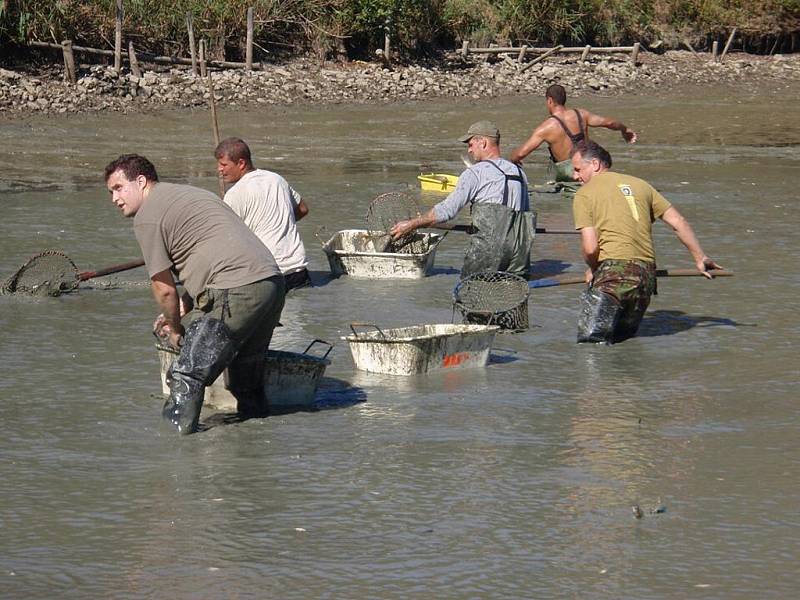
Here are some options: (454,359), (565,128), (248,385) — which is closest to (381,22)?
(565,128)

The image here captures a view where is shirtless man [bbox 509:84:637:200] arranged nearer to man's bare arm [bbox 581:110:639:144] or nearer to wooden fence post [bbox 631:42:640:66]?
man's bare arm [bbox 581:110:639:144]

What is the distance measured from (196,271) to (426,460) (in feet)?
5.10

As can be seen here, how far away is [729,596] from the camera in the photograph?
5246mm

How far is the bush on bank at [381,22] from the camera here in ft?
93.9

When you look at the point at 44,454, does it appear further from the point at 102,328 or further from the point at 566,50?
the point at 566,50

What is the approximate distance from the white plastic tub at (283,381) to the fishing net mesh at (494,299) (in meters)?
2.11

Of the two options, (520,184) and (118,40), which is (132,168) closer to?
(520,184)

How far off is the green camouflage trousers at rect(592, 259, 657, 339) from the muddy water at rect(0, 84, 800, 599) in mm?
273

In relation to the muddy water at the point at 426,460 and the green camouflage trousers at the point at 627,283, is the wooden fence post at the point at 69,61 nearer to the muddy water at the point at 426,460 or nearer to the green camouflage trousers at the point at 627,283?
the muddy water at the point at 426,460

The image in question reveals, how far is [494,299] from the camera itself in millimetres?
10250

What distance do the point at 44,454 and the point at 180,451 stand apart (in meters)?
0.70

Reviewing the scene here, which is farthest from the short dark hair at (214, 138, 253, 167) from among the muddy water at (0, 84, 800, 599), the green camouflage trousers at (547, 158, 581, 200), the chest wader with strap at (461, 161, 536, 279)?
the green camouflage trousers at (547, 158, 581, 200)

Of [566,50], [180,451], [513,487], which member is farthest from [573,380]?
[566,50]

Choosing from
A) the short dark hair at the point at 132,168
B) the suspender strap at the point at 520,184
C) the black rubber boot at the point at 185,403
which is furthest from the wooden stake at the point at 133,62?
the black rubber boot at the point at 185,403
